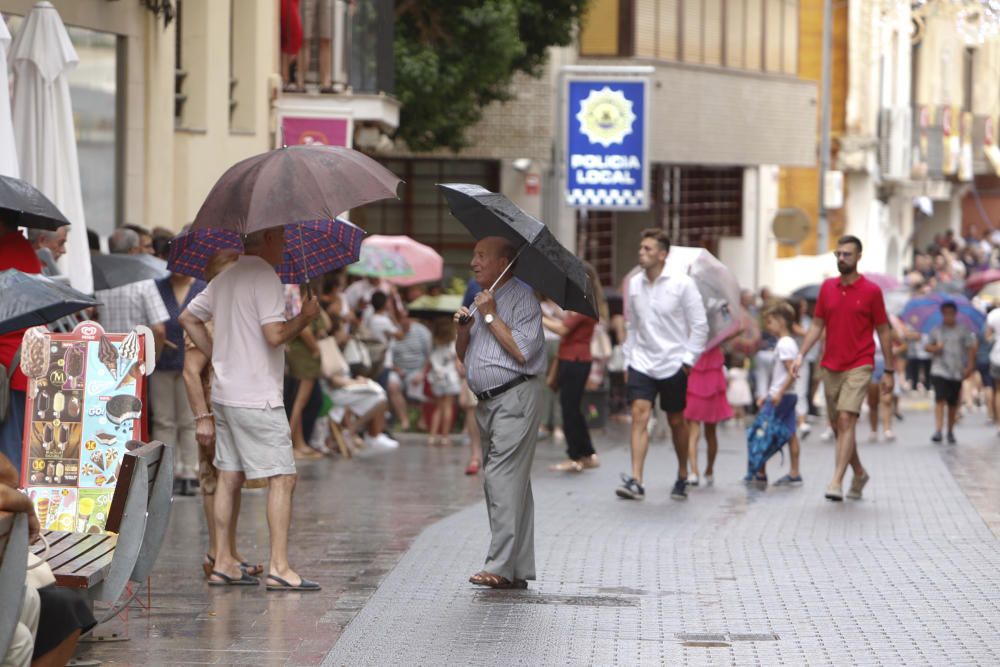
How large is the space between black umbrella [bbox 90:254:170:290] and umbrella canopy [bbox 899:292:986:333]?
12.8 metres

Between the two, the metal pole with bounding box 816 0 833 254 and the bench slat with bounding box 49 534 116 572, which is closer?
the bench slat with bounding box 49 534 116 572

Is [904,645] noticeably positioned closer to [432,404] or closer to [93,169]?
[93,169]

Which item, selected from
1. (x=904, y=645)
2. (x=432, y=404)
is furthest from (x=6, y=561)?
(x=432, y=404)

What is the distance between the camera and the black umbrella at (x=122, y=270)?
13352mm

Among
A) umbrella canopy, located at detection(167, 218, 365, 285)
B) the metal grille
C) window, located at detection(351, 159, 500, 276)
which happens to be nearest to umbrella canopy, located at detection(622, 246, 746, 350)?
umbrella canopy, located at detection(167, 218, 365, 285)

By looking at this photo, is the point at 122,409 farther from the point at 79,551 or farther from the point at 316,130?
the point at 316,130

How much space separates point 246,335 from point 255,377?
0.21 metres

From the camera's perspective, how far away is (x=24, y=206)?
32.9 ft

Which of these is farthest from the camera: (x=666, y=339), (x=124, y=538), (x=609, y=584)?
(x=666, y=339)

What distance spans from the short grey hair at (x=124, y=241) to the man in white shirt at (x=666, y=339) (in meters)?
3.72

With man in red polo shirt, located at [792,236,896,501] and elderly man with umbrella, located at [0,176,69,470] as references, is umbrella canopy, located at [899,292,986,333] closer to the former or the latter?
man in red polo shirt, located at [792,236,896,501]

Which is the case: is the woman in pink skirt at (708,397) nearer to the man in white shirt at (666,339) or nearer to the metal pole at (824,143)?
the man in white shirt at (666,339)

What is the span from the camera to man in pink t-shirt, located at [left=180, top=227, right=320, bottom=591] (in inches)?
387

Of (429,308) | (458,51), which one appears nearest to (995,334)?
(429,308)
